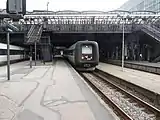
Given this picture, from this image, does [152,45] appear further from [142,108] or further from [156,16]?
[142,108]

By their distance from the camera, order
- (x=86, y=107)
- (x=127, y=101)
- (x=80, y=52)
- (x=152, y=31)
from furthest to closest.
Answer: (x=152, y=31) → (x=80, y=52) → (x=127, y=101) → (x=86, y=107)

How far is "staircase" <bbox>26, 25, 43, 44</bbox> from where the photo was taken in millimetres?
43938

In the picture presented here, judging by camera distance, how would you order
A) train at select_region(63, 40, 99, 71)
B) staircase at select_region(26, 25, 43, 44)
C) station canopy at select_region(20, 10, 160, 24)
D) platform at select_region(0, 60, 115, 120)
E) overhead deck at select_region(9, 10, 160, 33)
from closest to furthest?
platform at select_region(0, 60, 115, 120) < train at select_region(63, 40, 99, 71) < staircase at select_region(26, 25, 43, 44) < overhead deck at select_region(9, 10, 160, 33) < station canopy at select_region(20, 10, 160, 24)

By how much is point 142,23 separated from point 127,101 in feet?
154

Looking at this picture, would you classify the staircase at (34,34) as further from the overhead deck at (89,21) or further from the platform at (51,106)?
the platform at (51,106)

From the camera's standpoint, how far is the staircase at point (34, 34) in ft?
144

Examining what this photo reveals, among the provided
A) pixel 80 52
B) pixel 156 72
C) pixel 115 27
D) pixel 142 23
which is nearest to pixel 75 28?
pixel 115 27

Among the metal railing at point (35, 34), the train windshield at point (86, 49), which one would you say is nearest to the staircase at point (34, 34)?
the metal railing at point (35, 34)

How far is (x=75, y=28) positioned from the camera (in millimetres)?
58094

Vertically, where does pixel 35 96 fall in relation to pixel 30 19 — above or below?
below

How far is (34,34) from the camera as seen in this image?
48.3 metres

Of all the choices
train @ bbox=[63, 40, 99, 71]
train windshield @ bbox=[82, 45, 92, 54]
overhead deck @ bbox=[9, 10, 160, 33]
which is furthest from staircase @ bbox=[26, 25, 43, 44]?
train windshield @ bbox=[82, 45, 92, 54]

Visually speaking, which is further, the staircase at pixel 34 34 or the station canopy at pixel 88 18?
the station canopy at pixel 88 18

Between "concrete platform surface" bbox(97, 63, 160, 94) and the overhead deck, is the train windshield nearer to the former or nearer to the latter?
"concrete platform surface" bbox(97, 63, 160, 94)
